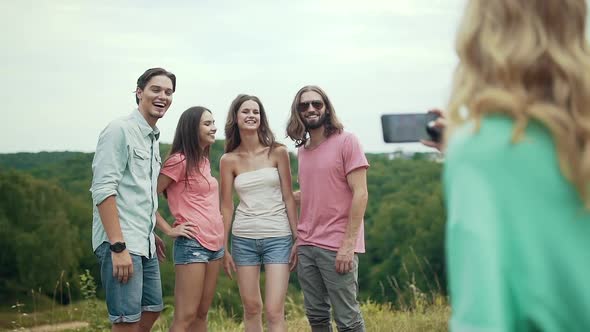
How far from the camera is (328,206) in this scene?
17.5 ft

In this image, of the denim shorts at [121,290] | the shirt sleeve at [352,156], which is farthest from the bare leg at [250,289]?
the denim shorts at [121,290]

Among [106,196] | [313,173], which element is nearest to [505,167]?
[106,196]

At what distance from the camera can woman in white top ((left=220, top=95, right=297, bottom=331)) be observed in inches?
216

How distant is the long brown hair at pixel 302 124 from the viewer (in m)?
5.45

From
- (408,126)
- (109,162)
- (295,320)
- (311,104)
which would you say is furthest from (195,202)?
(408,126)

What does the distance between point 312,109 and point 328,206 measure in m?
0.62

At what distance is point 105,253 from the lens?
4504 millimetres

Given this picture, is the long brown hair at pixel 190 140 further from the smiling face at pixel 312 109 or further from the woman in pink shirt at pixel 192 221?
the smiling face at pixel 312 109

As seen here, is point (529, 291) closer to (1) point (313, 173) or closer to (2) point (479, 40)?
(2) point (479, 40)

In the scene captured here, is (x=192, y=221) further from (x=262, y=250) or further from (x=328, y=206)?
(x=328, y=206)

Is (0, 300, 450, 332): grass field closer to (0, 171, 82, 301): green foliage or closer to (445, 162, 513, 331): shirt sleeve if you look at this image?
(445, 162, 513, 331): shirt sleeve

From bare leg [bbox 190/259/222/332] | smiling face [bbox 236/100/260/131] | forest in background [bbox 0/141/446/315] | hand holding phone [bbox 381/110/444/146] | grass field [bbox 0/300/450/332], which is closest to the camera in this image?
hand holding phone [bbox 381/110/444/146]

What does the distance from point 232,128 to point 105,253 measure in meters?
1.54

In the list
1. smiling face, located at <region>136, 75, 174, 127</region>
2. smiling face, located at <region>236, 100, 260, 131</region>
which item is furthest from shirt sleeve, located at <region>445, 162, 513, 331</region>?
smiling face, located at <region>236, 100, 260, 131</region>
